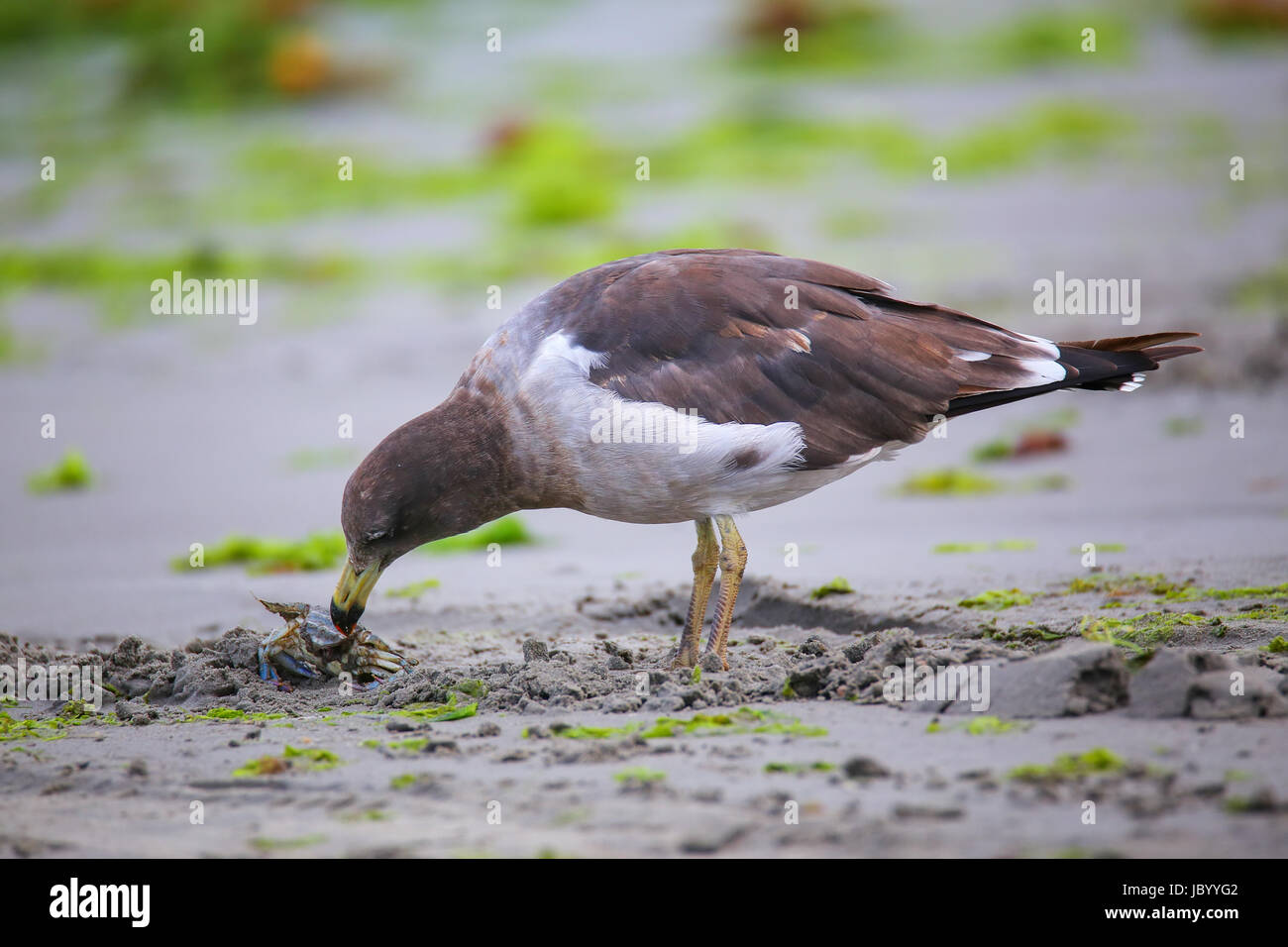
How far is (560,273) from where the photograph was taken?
16.7 m

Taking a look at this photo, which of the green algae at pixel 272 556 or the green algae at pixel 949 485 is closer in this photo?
the green algae at pixel 272 556

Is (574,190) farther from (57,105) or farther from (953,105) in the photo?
(57,105)

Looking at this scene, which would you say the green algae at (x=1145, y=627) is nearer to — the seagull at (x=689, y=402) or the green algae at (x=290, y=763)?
the seagull at (x=689, y=402)

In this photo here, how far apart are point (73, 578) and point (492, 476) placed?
3914 millimetres

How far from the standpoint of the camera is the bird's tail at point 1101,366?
6469 millimetres

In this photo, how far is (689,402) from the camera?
242 inches

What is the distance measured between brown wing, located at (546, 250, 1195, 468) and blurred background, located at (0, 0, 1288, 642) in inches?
62.8

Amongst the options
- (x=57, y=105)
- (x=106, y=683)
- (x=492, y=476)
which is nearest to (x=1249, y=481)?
(x=492, y=476)

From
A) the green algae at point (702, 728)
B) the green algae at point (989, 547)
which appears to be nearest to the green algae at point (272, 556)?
the green algae at point (989, 547)

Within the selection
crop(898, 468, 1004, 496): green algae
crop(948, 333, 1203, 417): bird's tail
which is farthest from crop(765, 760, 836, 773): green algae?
crop(898, 468, 1004, 496): green algae

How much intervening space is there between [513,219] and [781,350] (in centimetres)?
1336

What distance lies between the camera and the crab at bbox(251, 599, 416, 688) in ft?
21.2

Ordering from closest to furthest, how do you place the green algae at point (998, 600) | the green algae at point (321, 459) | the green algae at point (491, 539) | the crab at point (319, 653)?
the crab at point (319, 653) → the green algae at point (998, 600) → the green algae at point (491, 539) → the green algae at point (321, 459)

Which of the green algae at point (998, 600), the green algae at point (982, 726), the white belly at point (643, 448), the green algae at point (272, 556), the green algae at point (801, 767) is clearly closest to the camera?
the green algae at point (801, 767)
